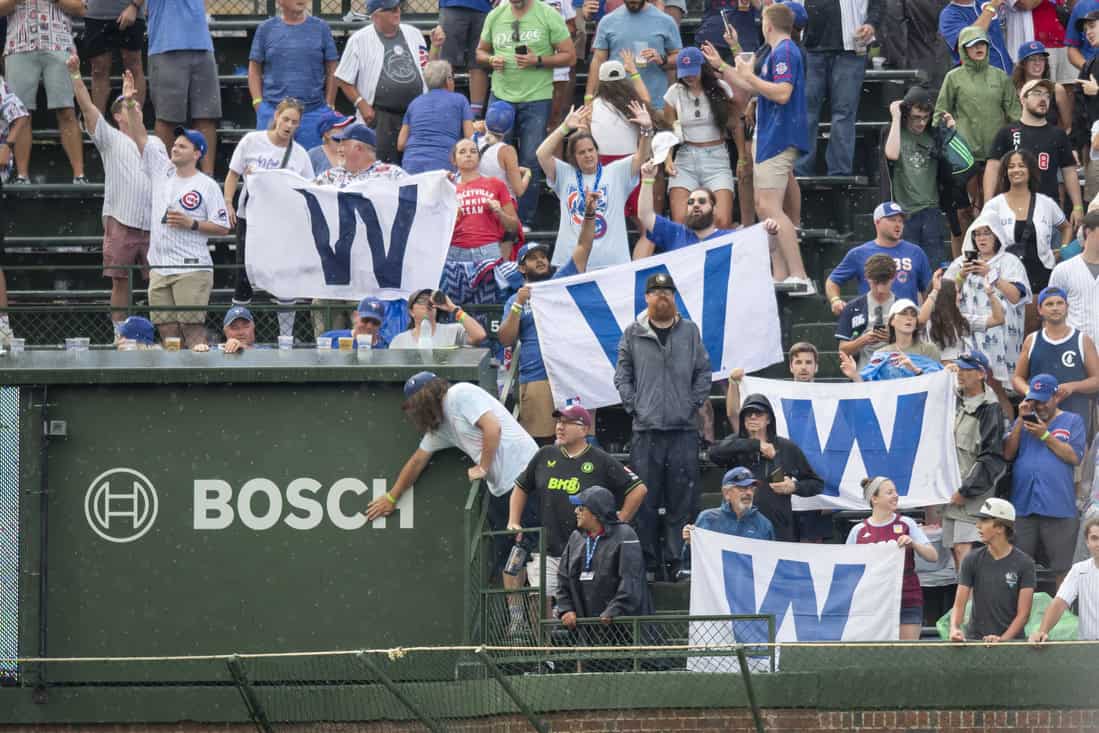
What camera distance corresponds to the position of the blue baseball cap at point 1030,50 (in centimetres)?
1862

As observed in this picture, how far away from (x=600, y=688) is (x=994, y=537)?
2.61 m

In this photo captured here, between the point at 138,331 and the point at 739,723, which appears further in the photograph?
the point at 138,331

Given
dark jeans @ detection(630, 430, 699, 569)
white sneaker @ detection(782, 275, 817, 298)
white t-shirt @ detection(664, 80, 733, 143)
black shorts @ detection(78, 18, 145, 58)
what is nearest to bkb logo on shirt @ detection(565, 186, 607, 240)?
white t-shirt @ detection(664, 80, 733, 143)

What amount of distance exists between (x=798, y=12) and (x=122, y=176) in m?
5.85

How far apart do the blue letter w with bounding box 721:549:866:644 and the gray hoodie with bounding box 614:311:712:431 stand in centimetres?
136

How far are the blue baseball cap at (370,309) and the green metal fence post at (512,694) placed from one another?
3409mm

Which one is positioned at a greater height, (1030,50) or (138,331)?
(1030,50)

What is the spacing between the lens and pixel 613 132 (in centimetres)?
1784

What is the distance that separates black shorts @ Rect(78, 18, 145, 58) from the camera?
20109 mm

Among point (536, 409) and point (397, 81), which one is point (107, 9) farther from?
point (536, 409)

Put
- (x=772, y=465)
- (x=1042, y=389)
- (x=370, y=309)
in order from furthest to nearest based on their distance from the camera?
(x=370, y=309), (x=1042, y=389), (x=772, y=465)

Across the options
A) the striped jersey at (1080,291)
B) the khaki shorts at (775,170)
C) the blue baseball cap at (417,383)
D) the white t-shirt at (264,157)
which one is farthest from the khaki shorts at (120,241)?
the striped jersey at (1080,291)

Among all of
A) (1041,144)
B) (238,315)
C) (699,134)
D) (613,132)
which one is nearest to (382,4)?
(613,132)

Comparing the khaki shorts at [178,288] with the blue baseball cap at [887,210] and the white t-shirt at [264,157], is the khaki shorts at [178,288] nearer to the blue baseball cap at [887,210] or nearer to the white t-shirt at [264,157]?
the white t-shirt at [264,157]
